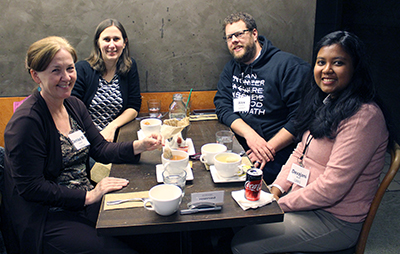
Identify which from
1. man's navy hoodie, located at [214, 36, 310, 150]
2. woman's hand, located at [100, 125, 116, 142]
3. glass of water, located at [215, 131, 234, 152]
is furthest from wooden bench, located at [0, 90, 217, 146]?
glass of water, located at [215, 131, 234, 152]

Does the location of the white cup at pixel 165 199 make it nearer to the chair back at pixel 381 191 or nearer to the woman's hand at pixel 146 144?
the woman's hand at pixel 146 144

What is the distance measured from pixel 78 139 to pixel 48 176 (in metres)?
0.23

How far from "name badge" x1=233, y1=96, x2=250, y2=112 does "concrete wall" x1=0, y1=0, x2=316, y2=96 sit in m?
0.64

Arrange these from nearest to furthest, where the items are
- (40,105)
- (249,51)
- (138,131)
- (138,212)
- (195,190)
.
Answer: (138,212) → (195,190) → (40,105) → (138,131) → (249,51)

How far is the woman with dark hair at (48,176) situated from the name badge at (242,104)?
4.06 ft

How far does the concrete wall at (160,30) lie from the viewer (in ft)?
8.45

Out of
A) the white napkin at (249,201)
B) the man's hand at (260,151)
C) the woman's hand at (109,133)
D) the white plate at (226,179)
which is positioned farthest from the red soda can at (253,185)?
the woman's hand at (109,133)

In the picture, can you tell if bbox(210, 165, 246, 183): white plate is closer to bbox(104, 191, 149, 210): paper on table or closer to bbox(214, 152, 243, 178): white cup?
bbox(214, 152, 243, 178): white cup

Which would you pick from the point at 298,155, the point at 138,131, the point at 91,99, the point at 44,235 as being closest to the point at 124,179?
the point at 44,235

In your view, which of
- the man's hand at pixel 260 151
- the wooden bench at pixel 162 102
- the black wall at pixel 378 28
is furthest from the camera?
the black wall at pixel 378 28

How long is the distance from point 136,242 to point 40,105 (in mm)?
953

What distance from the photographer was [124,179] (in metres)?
1.45

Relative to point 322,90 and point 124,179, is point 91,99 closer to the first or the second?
point 124,179

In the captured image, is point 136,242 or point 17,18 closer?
point 136,242
